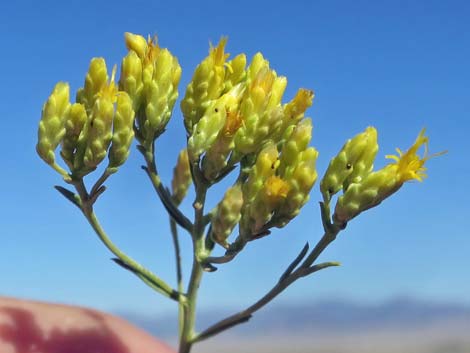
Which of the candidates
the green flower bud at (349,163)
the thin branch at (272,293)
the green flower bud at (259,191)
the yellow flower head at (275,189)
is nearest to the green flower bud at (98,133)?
the green flower bud at (259,191)

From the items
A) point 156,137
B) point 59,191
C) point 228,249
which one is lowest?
point 228,249

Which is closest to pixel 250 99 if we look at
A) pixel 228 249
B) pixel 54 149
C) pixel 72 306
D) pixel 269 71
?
pixel 269 71

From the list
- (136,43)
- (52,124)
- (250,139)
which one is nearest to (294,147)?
→ (250,139)

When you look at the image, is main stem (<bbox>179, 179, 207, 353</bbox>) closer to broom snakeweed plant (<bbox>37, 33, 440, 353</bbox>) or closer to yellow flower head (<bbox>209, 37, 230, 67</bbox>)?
broom snakeweed plant (<bbox>37, 33, 440, 353</bbox>)

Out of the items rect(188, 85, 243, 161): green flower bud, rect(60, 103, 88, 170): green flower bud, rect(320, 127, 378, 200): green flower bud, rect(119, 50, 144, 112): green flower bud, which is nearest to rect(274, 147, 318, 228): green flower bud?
rect(320, 127, 378, 200): green flower bud

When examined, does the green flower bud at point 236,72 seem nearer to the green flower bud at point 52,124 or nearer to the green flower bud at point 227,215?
the green flower bud at point 227,215

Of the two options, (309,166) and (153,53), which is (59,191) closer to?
(153,53)

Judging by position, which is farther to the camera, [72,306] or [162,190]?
[72,306]
